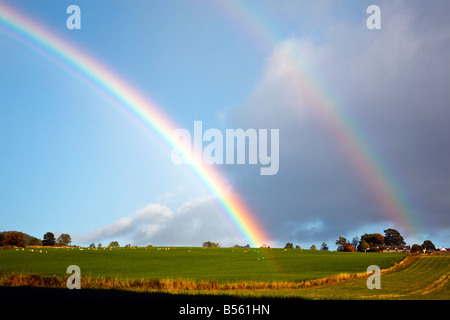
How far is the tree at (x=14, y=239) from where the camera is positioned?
165000mm

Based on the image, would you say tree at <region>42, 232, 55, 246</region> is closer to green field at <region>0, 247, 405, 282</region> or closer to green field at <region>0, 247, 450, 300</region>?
green field at <region>0, 247, 405, 282</region>

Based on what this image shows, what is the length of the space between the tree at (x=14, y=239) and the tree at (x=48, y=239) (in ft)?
80.6

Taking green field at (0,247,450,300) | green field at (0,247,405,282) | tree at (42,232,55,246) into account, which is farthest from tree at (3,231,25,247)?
green field at (0,247,450,300)

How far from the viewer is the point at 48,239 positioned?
195250 millimetres

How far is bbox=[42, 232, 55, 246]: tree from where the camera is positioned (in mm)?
193750

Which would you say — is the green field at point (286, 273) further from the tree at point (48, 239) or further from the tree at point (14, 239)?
the tree at point (48, 239)

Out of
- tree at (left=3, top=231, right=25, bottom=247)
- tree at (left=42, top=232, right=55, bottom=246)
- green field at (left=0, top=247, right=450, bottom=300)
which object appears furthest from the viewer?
tree at (left=42, top=232, right=55, bottom=246)

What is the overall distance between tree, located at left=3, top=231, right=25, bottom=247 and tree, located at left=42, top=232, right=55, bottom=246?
24.6 m

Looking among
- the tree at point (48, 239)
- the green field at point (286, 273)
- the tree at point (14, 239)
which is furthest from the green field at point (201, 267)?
the tree at point (48, 239)

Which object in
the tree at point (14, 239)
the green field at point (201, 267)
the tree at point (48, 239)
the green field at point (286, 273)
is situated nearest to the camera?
the green field at point (286, 273)

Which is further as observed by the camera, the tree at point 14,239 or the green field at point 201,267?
the tree at point 14,239

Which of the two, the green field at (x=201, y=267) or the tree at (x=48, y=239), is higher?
the tree at (x=48, y=239)
